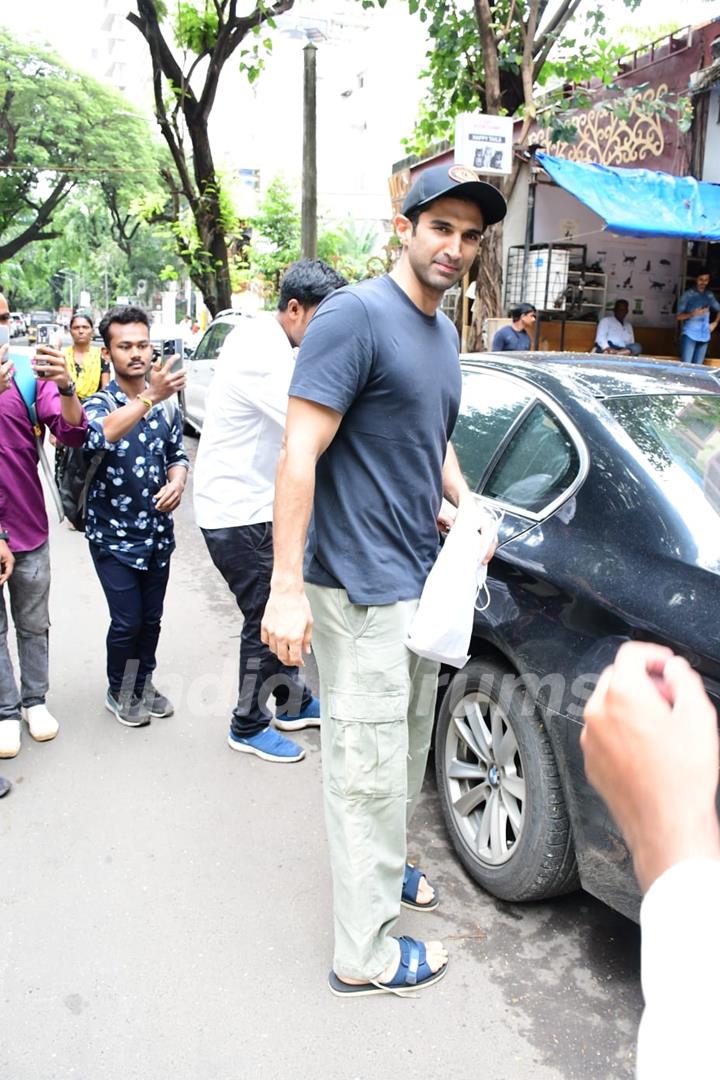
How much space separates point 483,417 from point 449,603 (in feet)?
4.08

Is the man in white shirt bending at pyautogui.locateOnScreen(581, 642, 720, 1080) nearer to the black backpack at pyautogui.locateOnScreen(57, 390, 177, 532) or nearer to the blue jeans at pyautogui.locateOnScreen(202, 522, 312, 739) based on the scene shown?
the blue jeans at pyautogui.locateOnScreen(202, 522, 312, 739)

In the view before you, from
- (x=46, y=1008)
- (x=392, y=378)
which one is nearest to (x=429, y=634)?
(x=392, y=378)

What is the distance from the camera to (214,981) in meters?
2.41

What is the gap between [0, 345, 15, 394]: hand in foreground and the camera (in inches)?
131

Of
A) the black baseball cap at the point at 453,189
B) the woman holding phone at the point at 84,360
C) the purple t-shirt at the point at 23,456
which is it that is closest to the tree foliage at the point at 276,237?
the woman holding phone at the point at 84,360

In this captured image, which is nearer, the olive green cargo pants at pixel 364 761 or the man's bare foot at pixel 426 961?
the olive green cargo pants at pixel 364 761

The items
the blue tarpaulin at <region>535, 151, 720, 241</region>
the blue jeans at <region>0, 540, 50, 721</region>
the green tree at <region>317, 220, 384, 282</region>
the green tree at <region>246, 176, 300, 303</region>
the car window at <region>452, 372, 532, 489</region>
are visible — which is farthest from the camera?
the green tree at <region>317, 220, 384, 282</region>

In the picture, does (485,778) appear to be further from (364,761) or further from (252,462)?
(252,462)

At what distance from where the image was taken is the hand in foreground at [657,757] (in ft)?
2.21

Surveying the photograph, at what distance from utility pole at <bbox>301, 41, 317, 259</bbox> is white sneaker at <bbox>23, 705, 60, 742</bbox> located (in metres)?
8.20

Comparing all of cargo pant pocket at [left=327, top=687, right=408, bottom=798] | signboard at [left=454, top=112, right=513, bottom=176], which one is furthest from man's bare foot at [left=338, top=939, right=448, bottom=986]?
signboard at [left=454, top=112, right=513, bottom=176]

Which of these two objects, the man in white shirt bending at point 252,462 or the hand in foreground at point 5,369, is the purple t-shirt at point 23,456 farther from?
the man in white shirt bending at point 252,462

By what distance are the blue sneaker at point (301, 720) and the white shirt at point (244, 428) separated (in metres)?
0.99

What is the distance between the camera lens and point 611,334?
35.5ft
